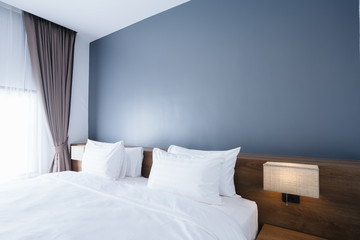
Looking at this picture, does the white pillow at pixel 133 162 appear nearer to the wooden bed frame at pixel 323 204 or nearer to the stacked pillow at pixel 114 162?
the stacked pillow at pixel 114 162

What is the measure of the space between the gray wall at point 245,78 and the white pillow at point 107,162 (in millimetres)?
523

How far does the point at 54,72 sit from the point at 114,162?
1725mm

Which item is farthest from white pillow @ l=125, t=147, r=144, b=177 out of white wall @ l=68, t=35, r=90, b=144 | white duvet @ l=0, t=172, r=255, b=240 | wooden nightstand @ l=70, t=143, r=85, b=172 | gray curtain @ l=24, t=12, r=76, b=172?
white wall @ l=68, t=35, r=90, b=144

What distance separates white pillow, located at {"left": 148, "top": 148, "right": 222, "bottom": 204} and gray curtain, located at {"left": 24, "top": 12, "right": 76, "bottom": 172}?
76.4 inches

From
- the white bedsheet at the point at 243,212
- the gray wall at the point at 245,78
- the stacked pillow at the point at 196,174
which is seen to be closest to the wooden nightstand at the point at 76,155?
the gray wall at the point at 245,78

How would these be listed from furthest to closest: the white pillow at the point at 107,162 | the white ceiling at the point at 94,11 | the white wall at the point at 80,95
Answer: the white wall at the point at 80,95 → the white ceiling at the point at 94,11 → the white pillow at the point at 107,162

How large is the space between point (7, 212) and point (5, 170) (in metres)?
1.62

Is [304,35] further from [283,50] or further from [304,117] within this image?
[304,117]

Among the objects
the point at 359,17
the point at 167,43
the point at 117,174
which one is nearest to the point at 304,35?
the point at 359,17

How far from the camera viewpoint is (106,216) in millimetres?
1223

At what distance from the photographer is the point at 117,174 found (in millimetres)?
2223

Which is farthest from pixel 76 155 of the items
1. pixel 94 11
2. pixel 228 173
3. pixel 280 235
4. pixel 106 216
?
pixel 280 235

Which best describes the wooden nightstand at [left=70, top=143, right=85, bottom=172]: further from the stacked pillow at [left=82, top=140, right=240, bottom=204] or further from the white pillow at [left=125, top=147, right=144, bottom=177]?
the stacked pillow at [left=82, top=140, right=240, bottom=204]

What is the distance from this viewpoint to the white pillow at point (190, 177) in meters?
1.54
